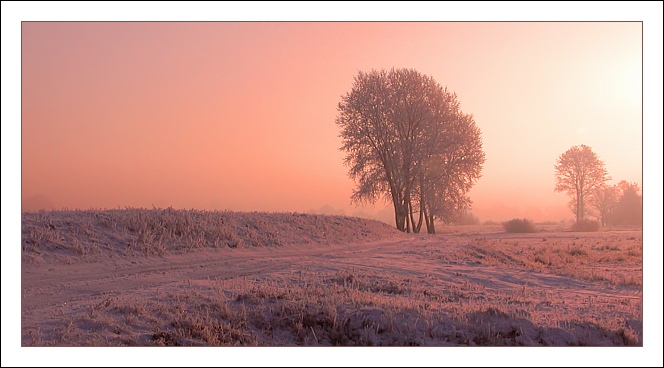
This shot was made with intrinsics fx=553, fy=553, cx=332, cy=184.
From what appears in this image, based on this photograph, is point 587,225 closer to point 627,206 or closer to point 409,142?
point 627,206

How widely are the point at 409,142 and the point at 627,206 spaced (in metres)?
22.3

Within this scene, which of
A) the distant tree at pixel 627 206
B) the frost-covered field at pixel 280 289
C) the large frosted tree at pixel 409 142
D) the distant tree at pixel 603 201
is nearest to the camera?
the frost-covered field at pixel 280 289

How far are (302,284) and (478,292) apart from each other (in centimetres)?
443

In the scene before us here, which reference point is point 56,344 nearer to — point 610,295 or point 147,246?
point 147,246

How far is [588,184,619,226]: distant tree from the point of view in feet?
159

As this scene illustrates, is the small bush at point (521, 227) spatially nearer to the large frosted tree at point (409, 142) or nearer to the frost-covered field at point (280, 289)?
the large frosted tree at point (409, 142)

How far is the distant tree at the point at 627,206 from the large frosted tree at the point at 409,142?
1472 cm

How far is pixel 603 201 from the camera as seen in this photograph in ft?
161

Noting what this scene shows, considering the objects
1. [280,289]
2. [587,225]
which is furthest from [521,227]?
[280,289]

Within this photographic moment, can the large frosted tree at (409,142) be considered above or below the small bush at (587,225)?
above

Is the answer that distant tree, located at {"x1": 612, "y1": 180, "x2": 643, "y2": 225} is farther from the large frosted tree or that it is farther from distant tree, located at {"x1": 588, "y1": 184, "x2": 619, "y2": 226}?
the large frosted tree

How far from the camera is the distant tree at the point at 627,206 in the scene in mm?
44812

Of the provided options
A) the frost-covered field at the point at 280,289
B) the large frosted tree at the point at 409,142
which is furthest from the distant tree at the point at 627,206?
the frost-covered field at the point at 280,289

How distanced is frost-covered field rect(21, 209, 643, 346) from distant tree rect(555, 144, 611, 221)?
85.4ft
